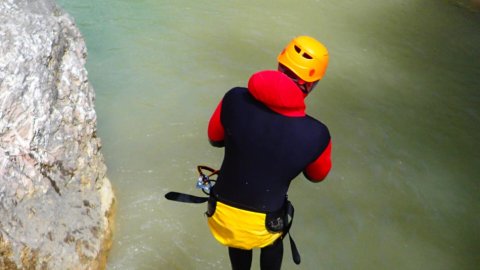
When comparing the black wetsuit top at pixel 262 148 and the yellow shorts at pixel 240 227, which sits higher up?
the black wetsuit top at pixel 262 148

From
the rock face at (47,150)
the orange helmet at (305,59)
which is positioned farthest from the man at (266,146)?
the rock face at (47,150)

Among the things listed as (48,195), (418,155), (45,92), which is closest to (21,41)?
A: (45,92)

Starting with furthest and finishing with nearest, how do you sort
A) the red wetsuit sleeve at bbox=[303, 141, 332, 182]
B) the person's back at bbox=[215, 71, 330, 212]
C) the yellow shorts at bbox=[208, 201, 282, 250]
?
1. the yellow shorts at bbox=[208, 201, 282, 250]
2. the red wetsuit sleeve at bbox=[303, 141, 332, 182]
3. the person's back at bbox=[215, 71, 330, 212]

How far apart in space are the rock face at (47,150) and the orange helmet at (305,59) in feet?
4.86

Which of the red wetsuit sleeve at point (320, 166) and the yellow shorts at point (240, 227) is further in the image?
the yellow shorts at point (240, 227)

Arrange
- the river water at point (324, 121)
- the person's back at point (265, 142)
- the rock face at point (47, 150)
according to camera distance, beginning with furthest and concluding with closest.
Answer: the river water at point (324, 121)
the rock face at point (47, 150)
the person's back at point (265, 142)

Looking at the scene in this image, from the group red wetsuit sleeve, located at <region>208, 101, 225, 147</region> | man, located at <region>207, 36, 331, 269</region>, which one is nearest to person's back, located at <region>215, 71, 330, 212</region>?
man, located at <region>207, 36, 331, 269</region>

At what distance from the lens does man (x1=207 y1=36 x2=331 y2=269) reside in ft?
6.58

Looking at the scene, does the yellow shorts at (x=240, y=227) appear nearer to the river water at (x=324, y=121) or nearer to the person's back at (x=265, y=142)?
the person's back at (x=265, y=142)

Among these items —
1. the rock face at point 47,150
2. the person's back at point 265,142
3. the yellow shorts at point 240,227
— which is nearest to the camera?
the person's back at point 265,142

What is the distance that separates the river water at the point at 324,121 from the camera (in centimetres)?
353

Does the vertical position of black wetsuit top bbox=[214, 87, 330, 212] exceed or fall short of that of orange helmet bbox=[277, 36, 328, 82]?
it falls short

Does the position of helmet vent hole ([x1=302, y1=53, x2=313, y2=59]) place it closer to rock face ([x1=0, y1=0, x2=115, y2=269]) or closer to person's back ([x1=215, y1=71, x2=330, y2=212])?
person's back ([x1=215, y1=71, x2=330, y2=212])

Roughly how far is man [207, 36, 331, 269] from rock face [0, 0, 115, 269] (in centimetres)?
94
